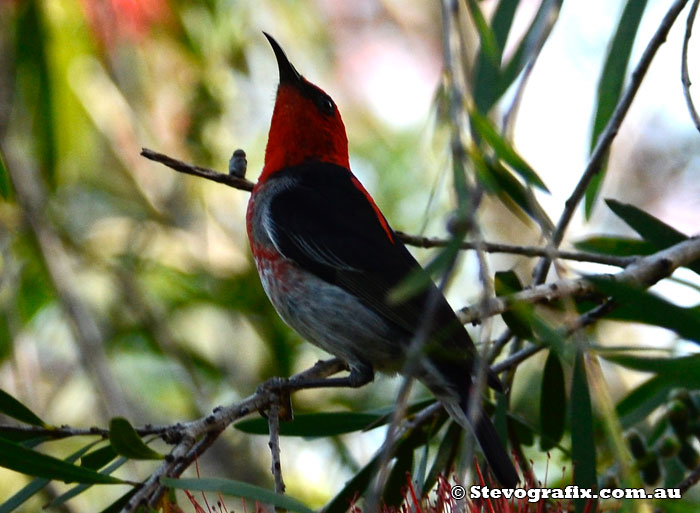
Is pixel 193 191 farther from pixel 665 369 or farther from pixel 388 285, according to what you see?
pixel 665 369

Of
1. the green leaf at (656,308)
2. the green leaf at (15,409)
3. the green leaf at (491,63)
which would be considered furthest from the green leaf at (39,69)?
the green leaf at (656,308)

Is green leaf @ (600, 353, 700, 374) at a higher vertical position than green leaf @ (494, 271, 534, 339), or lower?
lower

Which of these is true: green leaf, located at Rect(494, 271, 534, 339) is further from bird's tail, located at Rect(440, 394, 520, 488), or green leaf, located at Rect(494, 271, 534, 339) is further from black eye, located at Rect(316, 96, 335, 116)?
black eye, located at Rect(316, 96, 335, 116)

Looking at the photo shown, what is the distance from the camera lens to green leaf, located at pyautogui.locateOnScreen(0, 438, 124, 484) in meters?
2.18

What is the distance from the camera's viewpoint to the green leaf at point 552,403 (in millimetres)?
3088

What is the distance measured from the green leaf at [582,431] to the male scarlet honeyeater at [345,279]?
0.51m

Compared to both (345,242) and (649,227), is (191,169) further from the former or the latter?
(649,227)

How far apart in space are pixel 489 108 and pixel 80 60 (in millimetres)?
2948

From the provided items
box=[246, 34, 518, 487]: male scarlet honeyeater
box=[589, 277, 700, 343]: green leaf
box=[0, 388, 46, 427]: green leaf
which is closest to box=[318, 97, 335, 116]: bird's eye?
box=[246, 34, 518, 487]: male scarlet honeyeater

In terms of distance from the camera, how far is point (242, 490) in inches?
76.1

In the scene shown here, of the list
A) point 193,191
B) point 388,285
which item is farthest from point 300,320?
point 193,191

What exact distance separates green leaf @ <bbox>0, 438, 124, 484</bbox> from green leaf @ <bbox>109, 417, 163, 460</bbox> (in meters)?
0.07

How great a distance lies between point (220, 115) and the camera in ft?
15.5

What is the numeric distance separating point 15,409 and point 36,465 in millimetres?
278
